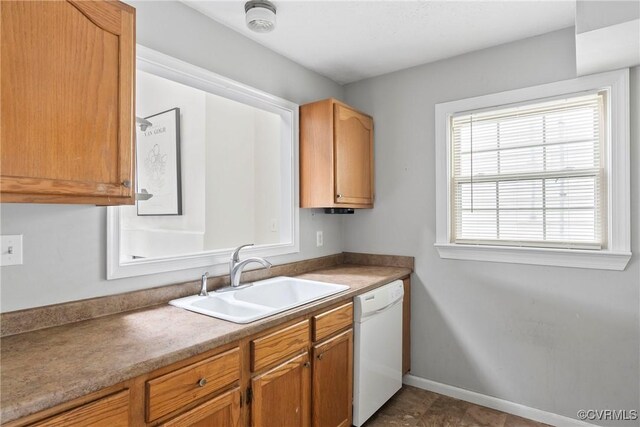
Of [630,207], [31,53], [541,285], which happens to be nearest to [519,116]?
[630,207]

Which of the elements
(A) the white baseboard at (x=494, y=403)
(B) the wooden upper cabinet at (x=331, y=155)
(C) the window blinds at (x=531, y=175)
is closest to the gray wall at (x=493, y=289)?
(A) the white baseboard at (x=494, y=403)

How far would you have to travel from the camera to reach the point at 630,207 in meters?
2.06

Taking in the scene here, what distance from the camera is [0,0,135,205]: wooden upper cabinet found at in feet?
Answer: 3.50

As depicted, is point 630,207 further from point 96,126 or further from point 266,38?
point 96,126

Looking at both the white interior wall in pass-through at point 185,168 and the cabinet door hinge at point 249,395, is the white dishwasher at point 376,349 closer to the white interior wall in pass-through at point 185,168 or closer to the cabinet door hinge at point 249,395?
the cabinet door hinge at point 249,395

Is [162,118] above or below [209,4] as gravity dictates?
below

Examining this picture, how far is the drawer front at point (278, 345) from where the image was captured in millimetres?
1516

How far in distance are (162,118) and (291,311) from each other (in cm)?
224

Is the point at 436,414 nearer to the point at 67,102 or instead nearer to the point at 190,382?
the point at 190,382

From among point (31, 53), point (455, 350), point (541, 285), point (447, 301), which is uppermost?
point (31, 53)

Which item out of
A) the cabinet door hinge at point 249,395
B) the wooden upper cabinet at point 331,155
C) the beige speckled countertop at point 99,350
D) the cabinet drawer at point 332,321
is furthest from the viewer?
the wooden upper cabinet at point 331,155

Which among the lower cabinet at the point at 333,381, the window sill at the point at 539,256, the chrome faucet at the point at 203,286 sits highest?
the window sill at the point at 539,256

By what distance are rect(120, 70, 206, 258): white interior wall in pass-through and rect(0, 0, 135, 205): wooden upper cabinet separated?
65.0 inches

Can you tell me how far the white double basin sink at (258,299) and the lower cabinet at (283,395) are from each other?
0.26 metres
